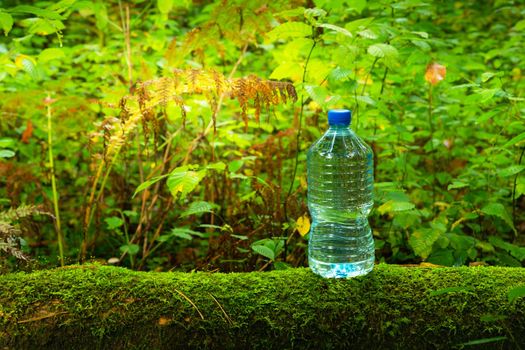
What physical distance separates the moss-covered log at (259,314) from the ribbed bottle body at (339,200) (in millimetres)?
364

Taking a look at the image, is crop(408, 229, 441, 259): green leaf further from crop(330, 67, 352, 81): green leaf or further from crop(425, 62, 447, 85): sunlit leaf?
crop(330, 67, 352, 81): green leaf

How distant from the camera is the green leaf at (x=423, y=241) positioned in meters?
2.51

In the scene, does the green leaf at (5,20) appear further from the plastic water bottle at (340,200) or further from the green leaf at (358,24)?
the green leaf at (358,24)

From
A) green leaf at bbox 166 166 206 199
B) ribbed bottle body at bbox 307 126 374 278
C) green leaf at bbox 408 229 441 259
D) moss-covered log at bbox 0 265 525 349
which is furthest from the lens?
green leaf at bbox 408 229 441 259

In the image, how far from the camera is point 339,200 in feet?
8.81

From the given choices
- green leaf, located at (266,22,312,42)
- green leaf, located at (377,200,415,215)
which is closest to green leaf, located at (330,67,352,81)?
green leaf, located at (266,22,312,42)

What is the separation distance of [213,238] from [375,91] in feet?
4.47

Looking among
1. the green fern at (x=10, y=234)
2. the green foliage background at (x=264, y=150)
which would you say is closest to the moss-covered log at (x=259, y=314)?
the green fern at (x=10, y=234)

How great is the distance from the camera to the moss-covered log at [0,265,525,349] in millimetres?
1854

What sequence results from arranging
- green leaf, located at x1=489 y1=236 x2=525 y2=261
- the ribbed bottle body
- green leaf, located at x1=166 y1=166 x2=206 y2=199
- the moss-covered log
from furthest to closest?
green leaf, located at x1=489 y1=236 x2=525 y2=261, the ribbed bottle body, green leaf, located at x1=166 y1=166 x2=206 y2=199, the moss-covered log

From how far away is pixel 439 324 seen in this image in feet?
6.10

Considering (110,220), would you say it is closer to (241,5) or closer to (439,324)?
(241,5)

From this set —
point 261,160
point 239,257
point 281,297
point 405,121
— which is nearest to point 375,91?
point 405,121

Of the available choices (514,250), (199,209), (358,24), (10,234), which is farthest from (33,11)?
(514,250)
